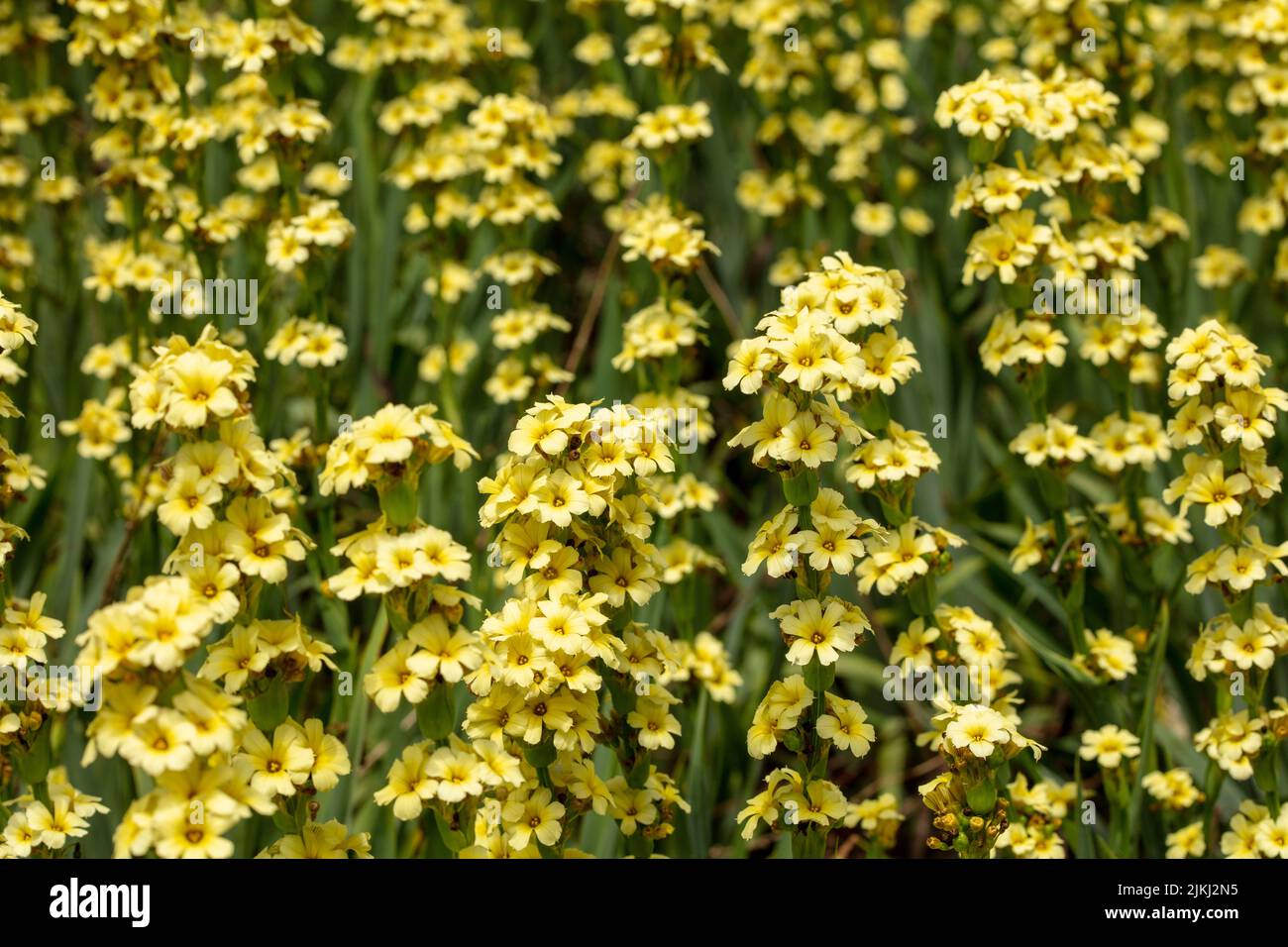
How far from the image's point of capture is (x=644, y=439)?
11.3 feet

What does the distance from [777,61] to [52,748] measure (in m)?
3.98

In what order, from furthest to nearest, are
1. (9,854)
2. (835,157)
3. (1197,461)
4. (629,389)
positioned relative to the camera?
1. (835,157)
2. (629,389)
3. (1197,461)
4. (9,854)

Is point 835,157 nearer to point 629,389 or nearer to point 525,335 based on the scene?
point 629,389

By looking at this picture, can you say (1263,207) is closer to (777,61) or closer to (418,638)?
(777,61)

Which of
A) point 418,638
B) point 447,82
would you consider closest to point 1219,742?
point 418,638

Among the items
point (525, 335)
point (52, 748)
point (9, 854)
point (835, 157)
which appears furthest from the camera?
point (835, 157)

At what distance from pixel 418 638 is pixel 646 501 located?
2.29 feet

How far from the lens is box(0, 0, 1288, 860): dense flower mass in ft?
10.4

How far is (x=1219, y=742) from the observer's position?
12.8 feet

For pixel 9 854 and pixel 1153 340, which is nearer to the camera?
pixel 9 854

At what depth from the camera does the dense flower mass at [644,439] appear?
125 inches
